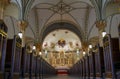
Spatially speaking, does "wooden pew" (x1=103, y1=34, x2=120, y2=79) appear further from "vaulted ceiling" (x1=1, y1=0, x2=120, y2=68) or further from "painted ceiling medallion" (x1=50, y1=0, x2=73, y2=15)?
"painted ceiling medallion" (x1=50, y1=0, x2=73, y2=15)

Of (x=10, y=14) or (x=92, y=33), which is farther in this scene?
(x=92, y=33)

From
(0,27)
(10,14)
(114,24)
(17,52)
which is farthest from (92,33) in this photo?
(0,27)

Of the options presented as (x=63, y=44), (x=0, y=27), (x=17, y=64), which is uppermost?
(x=63, y=44)

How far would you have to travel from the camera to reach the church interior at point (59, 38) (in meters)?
5.79

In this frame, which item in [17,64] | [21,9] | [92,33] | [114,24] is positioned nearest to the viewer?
[17,64]

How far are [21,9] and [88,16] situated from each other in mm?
9800

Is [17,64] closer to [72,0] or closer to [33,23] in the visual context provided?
[72,0]

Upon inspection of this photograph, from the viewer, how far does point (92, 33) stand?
80.0ft

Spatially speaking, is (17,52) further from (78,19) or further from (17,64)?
(78,19)

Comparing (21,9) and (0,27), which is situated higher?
(21,9)

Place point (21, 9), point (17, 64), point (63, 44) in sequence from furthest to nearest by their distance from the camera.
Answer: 1. point (63, 44)
2. point (21, 9)
3. point (17, 64)

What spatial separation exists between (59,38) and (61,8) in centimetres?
1608

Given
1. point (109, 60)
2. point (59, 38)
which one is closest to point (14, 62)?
point (109, 60)

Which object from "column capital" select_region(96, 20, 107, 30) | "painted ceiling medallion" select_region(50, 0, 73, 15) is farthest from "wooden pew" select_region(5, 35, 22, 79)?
"painted ceiling medallion" select_region(50, 0, 73, 15)
